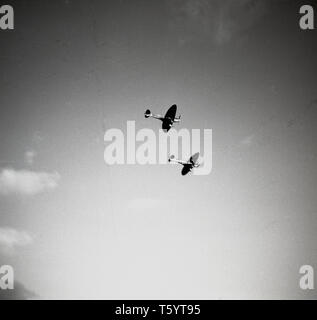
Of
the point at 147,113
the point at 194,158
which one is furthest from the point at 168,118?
the point at 194,158

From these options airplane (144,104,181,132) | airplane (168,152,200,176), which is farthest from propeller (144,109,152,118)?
airplane (168,152,200,176)

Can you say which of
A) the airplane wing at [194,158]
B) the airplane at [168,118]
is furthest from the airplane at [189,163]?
the airplane at [168,118]

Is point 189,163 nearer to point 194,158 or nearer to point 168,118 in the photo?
point 194,158

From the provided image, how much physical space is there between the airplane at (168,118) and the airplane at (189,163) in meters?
4.16

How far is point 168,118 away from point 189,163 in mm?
5643

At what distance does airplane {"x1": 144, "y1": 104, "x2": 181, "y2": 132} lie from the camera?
26.1 metres

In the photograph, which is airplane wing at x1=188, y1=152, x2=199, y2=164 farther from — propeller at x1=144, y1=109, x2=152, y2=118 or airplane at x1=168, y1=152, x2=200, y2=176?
propeller at x1=144, y1=109, x2=152, y2=118

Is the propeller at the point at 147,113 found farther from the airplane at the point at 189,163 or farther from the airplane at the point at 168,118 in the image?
the airplane at the point at 189,163
